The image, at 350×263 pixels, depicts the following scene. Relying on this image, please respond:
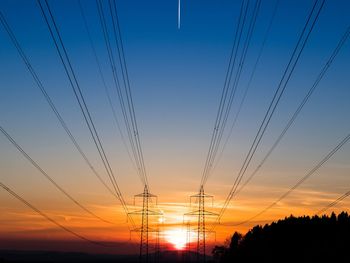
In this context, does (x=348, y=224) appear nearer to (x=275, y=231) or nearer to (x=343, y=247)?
(x=343, y=247)

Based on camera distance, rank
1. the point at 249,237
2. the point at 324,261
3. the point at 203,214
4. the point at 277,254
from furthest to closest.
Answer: the point at 249,237 → the point at 203,214 → the point at 277,254 → the point at 324,261

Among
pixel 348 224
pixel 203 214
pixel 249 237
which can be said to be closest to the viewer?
pixel 348 224

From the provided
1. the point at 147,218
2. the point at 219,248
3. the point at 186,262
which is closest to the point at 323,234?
the point at 147,218

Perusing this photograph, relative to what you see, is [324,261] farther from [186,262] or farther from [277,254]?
[186,262]

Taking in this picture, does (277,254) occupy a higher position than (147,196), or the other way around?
(147,196)

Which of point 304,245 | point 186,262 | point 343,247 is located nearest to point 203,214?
point 304,245

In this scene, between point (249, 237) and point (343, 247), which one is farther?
point (249, 237)
